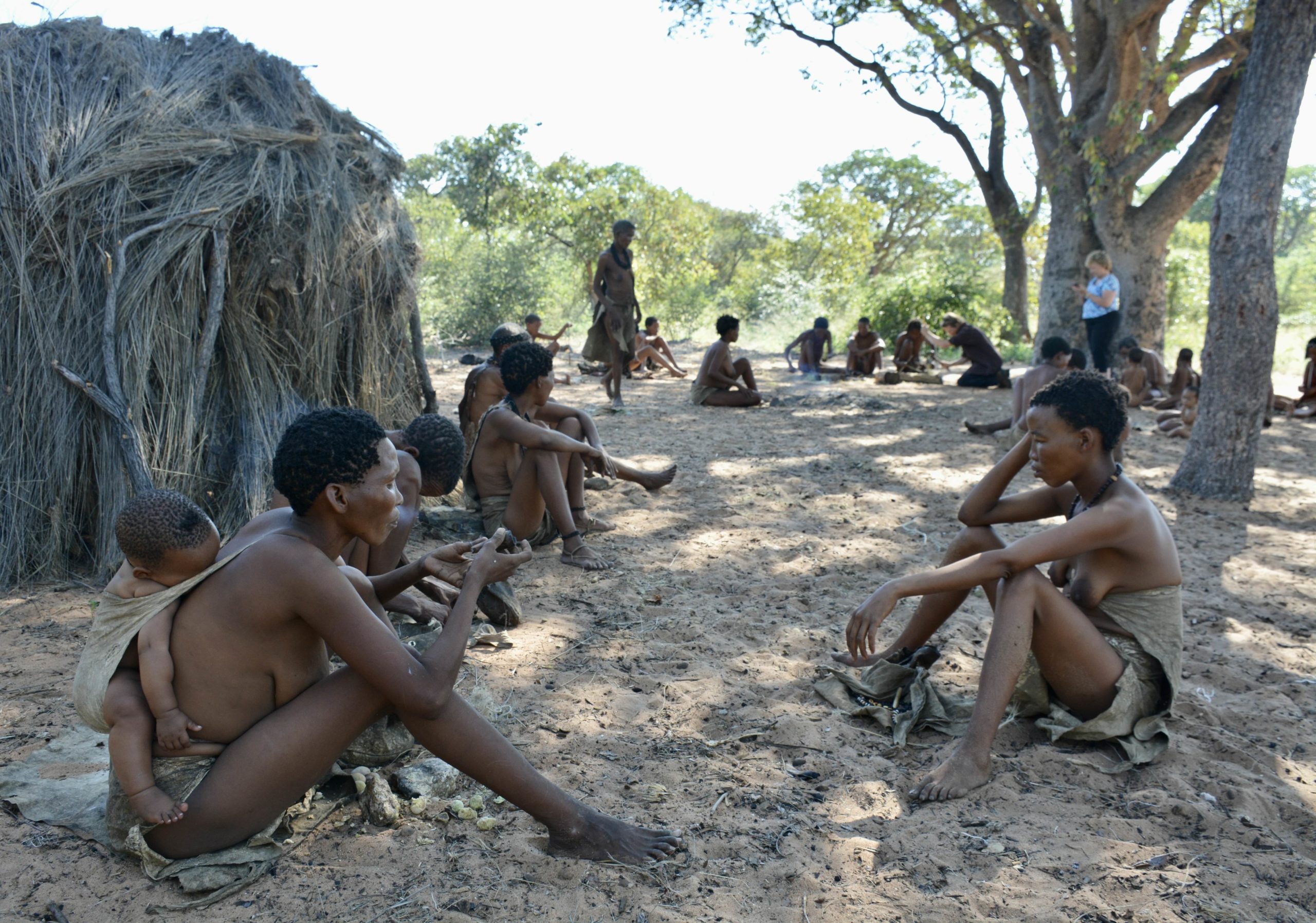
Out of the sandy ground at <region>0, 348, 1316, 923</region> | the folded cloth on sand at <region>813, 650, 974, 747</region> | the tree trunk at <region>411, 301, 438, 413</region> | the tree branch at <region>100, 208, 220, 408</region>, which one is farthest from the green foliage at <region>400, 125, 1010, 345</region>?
the folded cloth on sand at <region>813, 650, 974, 747</region>

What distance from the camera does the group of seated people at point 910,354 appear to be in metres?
12.0

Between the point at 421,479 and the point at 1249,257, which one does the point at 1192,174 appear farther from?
the point at 421,479

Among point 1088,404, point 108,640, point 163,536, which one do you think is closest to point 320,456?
point 163,536

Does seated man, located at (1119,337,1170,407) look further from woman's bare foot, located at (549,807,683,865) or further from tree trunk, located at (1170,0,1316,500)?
woman's bare foot, located at (549,807,683,865)

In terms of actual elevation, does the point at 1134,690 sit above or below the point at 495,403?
below

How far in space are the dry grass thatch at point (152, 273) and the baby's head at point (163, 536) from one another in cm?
276

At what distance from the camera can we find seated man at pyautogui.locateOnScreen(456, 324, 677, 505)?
18.6ft

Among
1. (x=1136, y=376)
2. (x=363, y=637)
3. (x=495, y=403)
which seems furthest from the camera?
(x=1136, y=376)

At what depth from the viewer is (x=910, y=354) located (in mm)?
13391

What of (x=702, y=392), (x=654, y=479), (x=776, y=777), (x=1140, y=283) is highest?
(x=1140, y=283)

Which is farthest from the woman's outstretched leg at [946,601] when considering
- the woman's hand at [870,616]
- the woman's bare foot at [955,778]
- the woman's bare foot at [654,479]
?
the woman's bare foot at [654,479]

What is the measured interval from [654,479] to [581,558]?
1508 mm

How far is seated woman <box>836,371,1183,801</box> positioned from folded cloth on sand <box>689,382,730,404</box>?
7398mm

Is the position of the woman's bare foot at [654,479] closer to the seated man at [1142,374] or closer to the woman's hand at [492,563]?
the woman's hand at [492,563]
